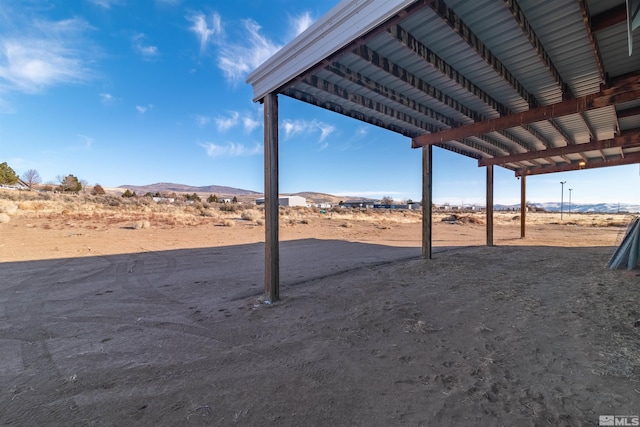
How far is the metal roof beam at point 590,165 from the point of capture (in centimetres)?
1181

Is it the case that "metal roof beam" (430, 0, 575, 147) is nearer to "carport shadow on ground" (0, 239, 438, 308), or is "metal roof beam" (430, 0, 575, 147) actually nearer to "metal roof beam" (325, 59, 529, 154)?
"metal roof beam" (325, 59, 529, 154)

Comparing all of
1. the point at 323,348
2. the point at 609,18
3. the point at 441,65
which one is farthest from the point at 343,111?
the point at 323,348

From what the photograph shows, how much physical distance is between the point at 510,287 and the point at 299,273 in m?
4.47

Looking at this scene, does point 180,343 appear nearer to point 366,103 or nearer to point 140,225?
point 366,103

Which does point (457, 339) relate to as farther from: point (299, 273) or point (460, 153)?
point (460, 153)

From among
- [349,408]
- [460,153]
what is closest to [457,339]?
[349,408]

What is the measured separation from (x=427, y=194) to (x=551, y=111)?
11.3 ft

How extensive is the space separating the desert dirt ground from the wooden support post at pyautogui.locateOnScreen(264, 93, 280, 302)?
18.0 inches

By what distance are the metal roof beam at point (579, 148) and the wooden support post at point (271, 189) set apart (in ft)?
33.7

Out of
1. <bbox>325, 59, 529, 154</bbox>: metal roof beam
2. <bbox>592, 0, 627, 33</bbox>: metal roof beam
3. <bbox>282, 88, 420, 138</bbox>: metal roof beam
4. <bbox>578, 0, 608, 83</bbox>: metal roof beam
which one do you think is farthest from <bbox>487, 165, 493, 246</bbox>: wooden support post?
<bbox>592, 0, 627, 33</bbox>: metal roof beam

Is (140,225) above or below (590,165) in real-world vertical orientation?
below

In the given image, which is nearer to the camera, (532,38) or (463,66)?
(532,38)

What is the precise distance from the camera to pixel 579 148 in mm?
9508

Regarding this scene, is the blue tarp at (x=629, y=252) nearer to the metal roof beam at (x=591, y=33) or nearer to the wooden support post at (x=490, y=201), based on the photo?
the metal roof beam at (x=591, y=33)
